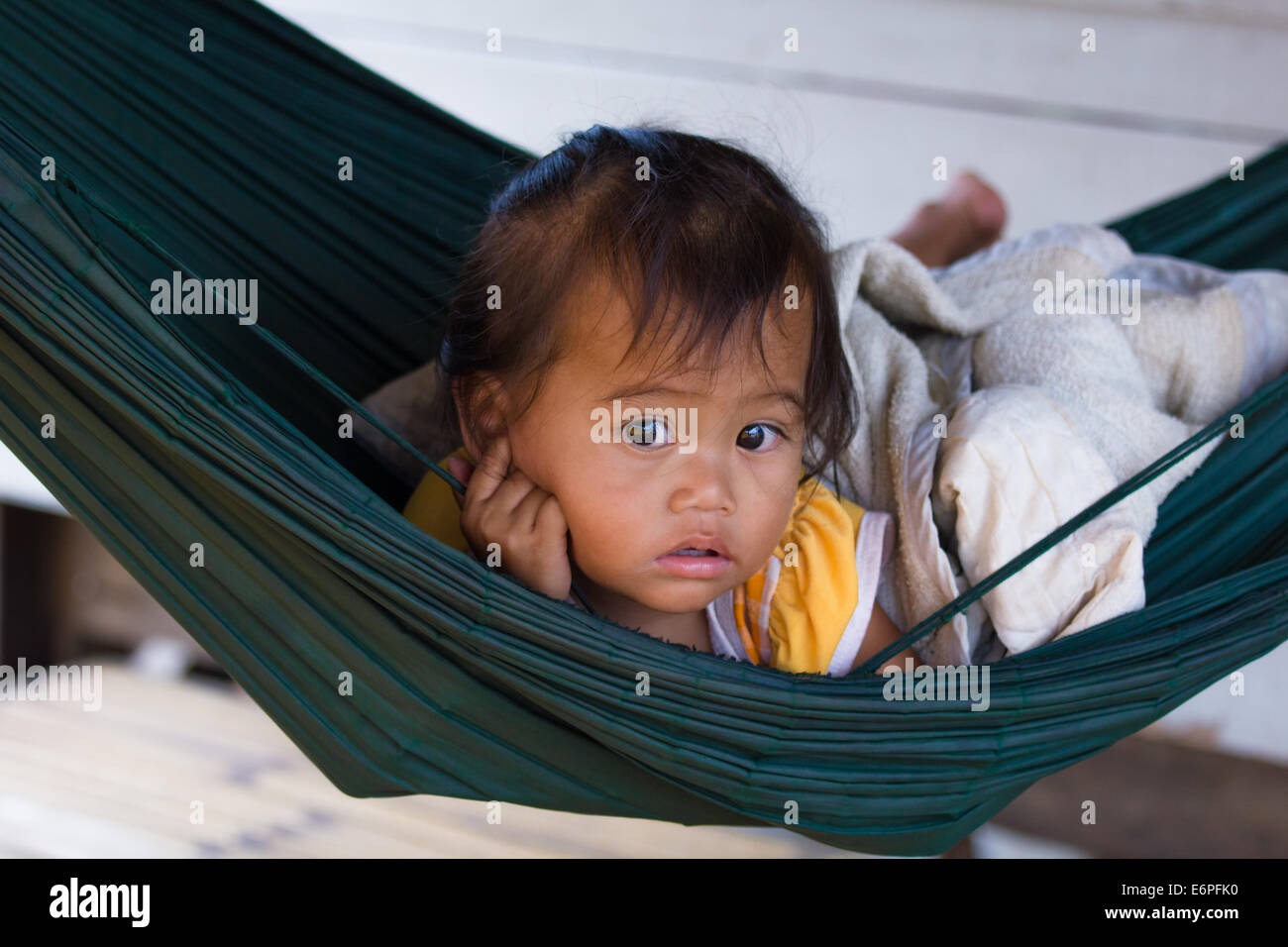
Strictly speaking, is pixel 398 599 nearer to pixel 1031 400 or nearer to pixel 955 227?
pixel 1031 400

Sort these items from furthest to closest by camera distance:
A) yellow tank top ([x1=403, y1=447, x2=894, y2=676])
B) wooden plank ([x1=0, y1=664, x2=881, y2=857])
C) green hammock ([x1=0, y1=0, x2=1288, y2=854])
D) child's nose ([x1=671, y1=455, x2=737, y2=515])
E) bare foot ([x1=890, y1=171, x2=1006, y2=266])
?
wooden plank ([x1=0, y1=664, x2=881, y2=857])
bare foot ([x1=890, y1=171, x2=1006, y2=266])
yellow tank top ([x1=403, y1=447, x2=894, y2=676])
child's nose ([x1=671, y1=455, x2=737, y2=515])
green hammock ([x1=0, y1=0, x2=1288, y2=854])

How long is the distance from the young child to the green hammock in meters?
0.11

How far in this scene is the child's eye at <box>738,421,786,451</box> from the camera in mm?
993

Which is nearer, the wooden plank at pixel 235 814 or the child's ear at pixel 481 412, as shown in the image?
the child's ear at pixel 481 412

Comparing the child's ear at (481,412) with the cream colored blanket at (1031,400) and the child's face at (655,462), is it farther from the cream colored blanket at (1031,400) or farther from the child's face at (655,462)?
the cream colored blanket at (1031,400)

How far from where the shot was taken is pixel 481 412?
105 cm

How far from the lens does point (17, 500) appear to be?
106 inches

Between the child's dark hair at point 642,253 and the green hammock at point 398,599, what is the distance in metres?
0.16

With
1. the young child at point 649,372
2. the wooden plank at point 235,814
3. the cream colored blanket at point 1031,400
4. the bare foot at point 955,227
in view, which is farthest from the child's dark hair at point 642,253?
the wooden plank at point 235,814

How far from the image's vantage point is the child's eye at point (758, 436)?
99cm

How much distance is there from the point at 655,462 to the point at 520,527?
121 mm

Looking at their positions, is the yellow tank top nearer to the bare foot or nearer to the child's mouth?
the child's mouth

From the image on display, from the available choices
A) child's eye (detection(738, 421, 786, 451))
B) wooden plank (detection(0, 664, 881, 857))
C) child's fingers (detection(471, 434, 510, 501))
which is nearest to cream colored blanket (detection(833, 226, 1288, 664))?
child's eye (detection(738, 421, 786, 451))
